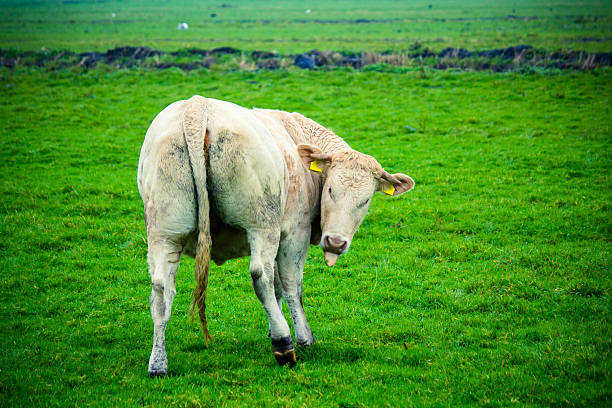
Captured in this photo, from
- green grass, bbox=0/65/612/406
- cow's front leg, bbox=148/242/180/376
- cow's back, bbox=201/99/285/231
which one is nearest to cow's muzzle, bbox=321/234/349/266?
cow's back, bbox=201/99/285/231

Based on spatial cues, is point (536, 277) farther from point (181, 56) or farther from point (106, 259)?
point (181, 56)

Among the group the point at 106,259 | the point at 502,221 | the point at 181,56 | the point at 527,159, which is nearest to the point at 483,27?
the point at 181,56

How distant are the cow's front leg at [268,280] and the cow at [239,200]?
11 mm

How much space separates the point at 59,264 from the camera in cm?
982

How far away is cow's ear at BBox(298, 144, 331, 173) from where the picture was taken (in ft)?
22.2

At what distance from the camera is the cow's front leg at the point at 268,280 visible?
18.9 ft

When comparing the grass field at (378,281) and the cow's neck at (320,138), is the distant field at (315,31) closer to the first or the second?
the grass field at (378,281)

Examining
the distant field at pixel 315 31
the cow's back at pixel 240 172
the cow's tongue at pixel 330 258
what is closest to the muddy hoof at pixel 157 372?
the cow's back at pixel 240 172

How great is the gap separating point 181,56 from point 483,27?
1706 inches

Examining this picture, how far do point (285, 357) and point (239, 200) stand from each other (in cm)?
202

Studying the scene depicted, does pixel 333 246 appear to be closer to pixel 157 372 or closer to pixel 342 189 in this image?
pixel 342 189

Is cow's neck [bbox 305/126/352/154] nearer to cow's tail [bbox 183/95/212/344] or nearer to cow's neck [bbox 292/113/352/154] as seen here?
cow's neck [bbox 292/113/352/154]

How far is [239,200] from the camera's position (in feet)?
18.4

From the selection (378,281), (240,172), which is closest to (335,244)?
(240,172)
